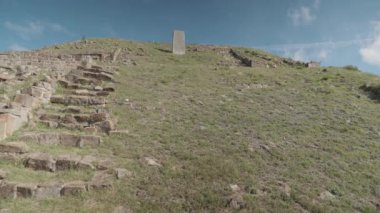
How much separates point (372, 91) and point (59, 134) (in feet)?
45.1

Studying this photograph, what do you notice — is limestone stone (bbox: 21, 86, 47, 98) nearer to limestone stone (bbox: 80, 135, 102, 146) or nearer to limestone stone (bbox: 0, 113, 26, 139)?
limestone stone (bbox: 0, 113, 26, 139)

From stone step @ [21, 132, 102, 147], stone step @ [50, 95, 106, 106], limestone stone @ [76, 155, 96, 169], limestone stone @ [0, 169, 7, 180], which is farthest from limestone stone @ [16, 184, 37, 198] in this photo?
stone step @ [50, 95, 106, 106]

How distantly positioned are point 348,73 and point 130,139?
50.6ft

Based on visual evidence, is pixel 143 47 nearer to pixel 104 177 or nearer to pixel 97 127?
pixel 97 127

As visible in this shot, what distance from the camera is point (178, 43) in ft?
89.1

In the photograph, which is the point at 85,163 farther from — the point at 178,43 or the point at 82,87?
the point at 178,43

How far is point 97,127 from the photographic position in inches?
393

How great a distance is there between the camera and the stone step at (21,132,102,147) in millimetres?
8977

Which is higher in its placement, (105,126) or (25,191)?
(105,126)

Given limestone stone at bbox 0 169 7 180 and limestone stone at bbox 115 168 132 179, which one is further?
limestone stone at bbox 115 168 132 179

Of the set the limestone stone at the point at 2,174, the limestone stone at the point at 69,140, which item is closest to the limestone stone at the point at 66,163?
the limestone stone at the point at 2,174

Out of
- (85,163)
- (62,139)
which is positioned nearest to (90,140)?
(62,139)

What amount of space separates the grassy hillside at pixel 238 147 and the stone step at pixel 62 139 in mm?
376

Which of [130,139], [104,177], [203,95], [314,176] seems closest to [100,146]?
[130,139]
